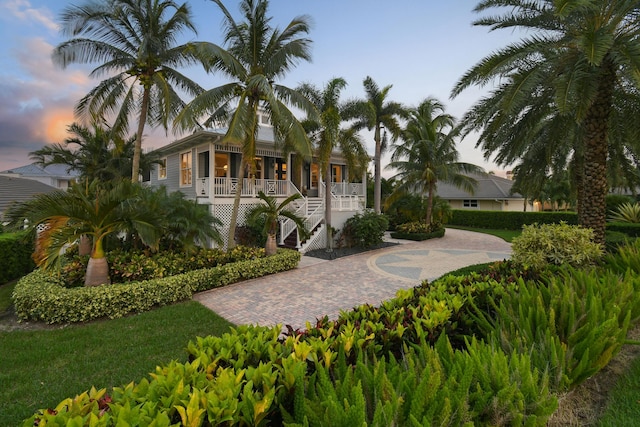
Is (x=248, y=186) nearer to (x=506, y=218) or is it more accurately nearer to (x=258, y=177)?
(x=258, y=177)

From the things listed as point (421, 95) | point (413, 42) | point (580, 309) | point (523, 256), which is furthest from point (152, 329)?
point (421, 95)

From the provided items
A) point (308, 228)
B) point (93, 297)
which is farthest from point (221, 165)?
point (93, 297)

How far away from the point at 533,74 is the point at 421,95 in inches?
511

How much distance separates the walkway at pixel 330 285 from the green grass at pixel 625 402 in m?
2.92

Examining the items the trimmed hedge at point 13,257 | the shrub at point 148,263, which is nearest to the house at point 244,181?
the shrub at point 148,263

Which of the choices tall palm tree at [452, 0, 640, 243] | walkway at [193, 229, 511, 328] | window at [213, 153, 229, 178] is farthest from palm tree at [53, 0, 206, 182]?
tall palm tree at [452, 0, 640, 243]

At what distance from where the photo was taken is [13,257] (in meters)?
9.93

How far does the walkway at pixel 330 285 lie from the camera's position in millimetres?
6820

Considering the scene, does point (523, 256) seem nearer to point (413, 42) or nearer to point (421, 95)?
point (413, 42)

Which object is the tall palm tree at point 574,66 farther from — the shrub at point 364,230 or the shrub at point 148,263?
the shrub at point 148,263

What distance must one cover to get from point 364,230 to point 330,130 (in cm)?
535

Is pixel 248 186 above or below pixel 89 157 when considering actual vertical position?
below

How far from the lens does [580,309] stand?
10.8 feet

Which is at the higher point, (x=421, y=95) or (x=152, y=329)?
(x=421, y=95)
